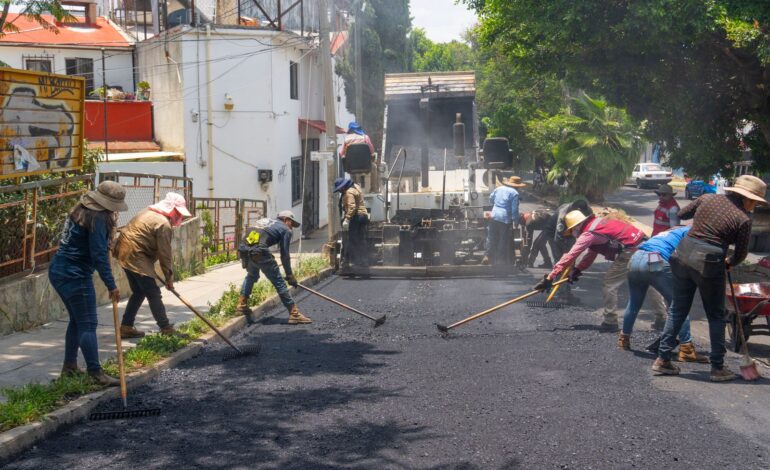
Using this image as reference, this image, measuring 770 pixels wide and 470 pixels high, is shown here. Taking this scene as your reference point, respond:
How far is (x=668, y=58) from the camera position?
13008 mm

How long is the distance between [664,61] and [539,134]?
2181 cm

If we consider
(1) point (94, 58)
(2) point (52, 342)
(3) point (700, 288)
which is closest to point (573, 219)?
(3) point (700, 288)

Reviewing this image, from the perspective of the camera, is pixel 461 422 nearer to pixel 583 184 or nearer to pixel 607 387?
pixel 607 387

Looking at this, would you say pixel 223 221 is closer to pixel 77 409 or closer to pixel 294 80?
pixel 294 80

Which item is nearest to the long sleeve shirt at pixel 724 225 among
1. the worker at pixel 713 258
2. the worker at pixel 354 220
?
the worker at pixel 713 258

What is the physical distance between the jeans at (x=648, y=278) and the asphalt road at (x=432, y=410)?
441 mm

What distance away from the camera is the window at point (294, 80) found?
23.0m

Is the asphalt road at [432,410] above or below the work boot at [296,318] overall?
below

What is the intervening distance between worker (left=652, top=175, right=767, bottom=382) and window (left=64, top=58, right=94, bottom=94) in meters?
19.2

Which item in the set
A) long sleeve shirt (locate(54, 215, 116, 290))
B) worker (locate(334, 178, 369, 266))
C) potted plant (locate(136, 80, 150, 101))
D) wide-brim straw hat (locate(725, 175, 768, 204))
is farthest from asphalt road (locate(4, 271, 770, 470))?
potted plant (locate(136, 80, 150, 101))

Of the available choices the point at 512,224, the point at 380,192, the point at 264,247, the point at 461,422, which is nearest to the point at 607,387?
the point at 461,422

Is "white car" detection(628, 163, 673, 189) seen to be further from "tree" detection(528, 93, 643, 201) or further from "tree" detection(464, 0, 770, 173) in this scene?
"tree" detection(464, 0, 770, 173)

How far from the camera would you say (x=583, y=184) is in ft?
98.0

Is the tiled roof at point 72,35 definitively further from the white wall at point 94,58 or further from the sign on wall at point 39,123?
the sign on wall at point 39,123
